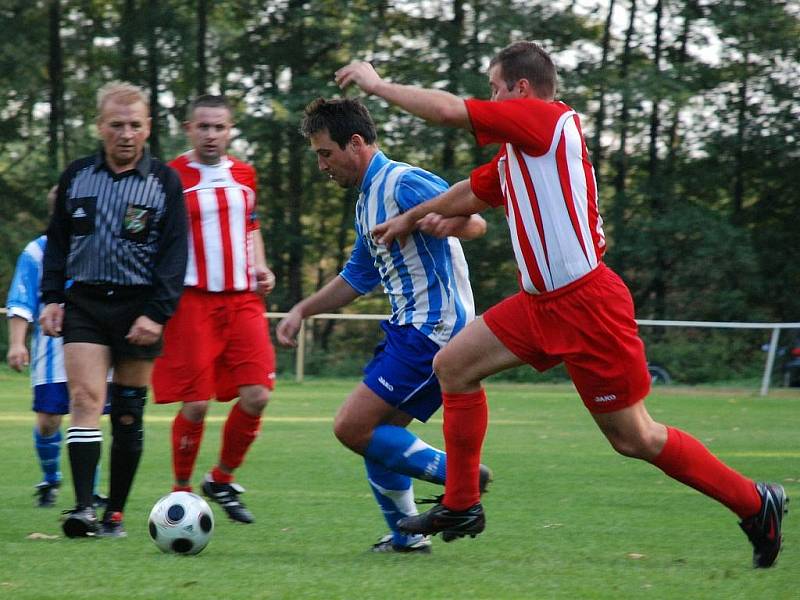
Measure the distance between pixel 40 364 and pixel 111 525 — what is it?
1.91m

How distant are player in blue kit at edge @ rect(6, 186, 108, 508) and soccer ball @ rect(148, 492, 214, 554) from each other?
2.08 meters

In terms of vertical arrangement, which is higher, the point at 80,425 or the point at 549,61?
the point at 549,61

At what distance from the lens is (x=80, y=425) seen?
570 cm

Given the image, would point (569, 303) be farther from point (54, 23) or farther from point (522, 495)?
point (54, 23)

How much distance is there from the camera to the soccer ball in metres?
5.28

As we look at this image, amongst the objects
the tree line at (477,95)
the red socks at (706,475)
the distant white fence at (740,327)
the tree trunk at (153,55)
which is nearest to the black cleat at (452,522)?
the red socks at (706,475)

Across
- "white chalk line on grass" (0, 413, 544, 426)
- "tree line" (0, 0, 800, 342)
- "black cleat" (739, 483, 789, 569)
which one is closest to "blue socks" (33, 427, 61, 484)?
"black cleat" (739, 483, 789, 569)

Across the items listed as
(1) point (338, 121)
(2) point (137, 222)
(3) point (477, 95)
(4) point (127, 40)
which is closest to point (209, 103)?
(2) point (137, 222)

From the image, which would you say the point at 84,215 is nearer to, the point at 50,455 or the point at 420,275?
the point at 420,275

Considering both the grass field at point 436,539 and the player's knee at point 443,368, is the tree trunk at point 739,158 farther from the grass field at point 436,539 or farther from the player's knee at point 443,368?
the player's knee at point 443,368

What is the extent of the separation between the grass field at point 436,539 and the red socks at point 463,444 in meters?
0.26

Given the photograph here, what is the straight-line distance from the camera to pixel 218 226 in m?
6.71

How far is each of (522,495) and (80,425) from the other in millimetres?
2808

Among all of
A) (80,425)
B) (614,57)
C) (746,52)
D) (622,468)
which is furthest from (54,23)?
(80,425)
